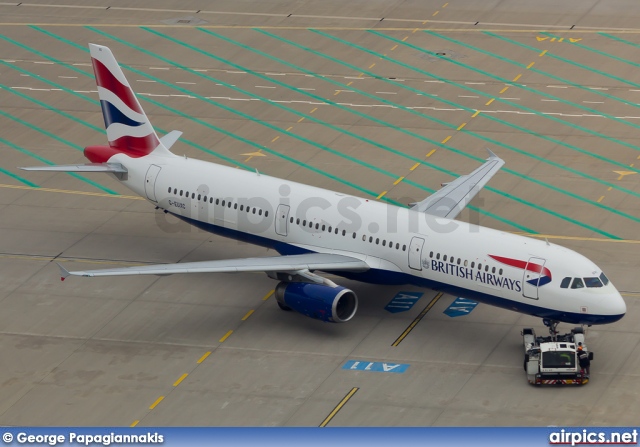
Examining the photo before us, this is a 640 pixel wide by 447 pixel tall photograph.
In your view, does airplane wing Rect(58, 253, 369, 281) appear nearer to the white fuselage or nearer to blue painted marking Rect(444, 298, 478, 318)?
the white fuselage

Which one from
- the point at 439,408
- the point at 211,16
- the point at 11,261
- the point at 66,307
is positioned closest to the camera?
the point at 439,408

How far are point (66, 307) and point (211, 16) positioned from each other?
140 ft

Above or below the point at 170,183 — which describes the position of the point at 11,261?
below

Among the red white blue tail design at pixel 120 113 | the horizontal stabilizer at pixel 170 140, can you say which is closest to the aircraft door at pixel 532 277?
the red white blue tail design at pixel 120 113

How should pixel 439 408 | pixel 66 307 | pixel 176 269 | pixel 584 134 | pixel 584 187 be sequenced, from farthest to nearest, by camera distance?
pixel 584 134
pixel 584 187
pixel 66 307
pixel 176 269
pixel 439 408

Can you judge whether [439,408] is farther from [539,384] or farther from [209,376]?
[209,376]

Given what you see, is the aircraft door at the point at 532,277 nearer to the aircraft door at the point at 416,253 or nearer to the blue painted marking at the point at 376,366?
the aircraft door at the point at 416,253

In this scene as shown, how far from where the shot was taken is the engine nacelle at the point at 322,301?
183ft

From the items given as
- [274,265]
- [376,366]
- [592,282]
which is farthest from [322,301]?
[592,282]

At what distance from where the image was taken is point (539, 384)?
51.9 meters

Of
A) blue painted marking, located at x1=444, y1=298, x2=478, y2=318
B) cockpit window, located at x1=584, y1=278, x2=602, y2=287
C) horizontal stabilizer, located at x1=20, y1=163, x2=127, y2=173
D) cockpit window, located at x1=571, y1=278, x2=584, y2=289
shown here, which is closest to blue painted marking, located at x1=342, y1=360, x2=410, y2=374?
blue painted marking, located at x1=444, y1=298, x2=478, y2=318

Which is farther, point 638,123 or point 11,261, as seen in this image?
point 638,123

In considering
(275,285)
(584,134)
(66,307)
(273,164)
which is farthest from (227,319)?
(584,134)

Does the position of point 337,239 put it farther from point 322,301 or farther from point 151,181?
point 151,181
